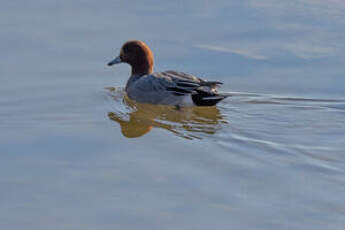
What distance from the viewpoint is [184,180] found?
23.1ft

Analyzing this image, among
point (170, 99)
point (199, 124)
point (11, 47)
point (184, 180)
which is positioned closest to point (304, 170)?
point (184, 180)

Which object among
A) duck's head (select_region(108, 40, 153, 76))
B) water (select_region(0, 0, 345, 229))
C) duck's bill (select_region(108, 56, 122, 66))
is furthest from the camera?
duck's head (select_region(108, 40, 153, 76))

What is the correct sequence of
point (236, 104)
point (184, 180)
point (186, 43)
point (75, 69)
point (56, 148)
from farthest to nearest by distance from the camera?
point (186, 43)
point (75, 69)
point (236, 104)
point (56, 148)
point (184, 180)

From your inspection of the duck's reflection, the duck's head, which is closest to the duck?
the duck's head

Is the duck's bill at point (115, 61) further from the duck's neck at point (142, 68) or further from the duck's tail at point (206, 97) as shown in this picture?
the duck's tail at point (206, 97)

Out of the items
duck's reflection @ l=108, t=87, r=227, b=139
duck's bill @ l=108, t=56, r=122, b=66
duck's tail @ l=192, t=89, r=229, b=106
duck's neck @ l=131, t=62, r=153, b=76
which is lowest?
duck's reflection @ l=108, t=87, r=227, b=139

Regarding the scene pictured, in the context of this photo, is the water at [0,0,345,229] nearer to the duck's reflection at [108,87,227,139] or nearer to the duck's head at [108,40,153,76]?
the duck's reflection at [108,87,227,139]

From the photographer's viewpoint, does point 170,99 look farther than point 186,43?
No

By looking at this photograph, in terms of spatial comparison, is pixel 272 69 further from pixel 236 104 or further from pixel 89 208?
pixel 89 208

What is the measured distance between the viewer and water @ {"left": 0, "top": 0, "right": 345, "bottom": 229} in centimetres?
648

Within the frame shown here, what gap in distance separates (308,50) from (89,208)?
5639mm

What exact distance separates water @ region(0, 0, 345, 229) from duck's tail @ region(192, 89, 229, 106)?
13cm

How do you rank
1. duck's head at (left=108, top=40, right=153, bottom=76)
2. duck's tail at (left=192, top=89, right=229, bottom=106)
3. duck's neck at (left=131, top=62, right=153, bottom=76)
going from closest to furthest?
duck's tail at (left=192, top=89, right=229, bottom=106) → duck's head at (left=108, top=40, right=153, bottom=76) → duck's neck at (left=131, top=62, right=153, bottom=76)

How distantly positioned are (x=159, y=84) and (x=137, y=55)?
2.30ft
